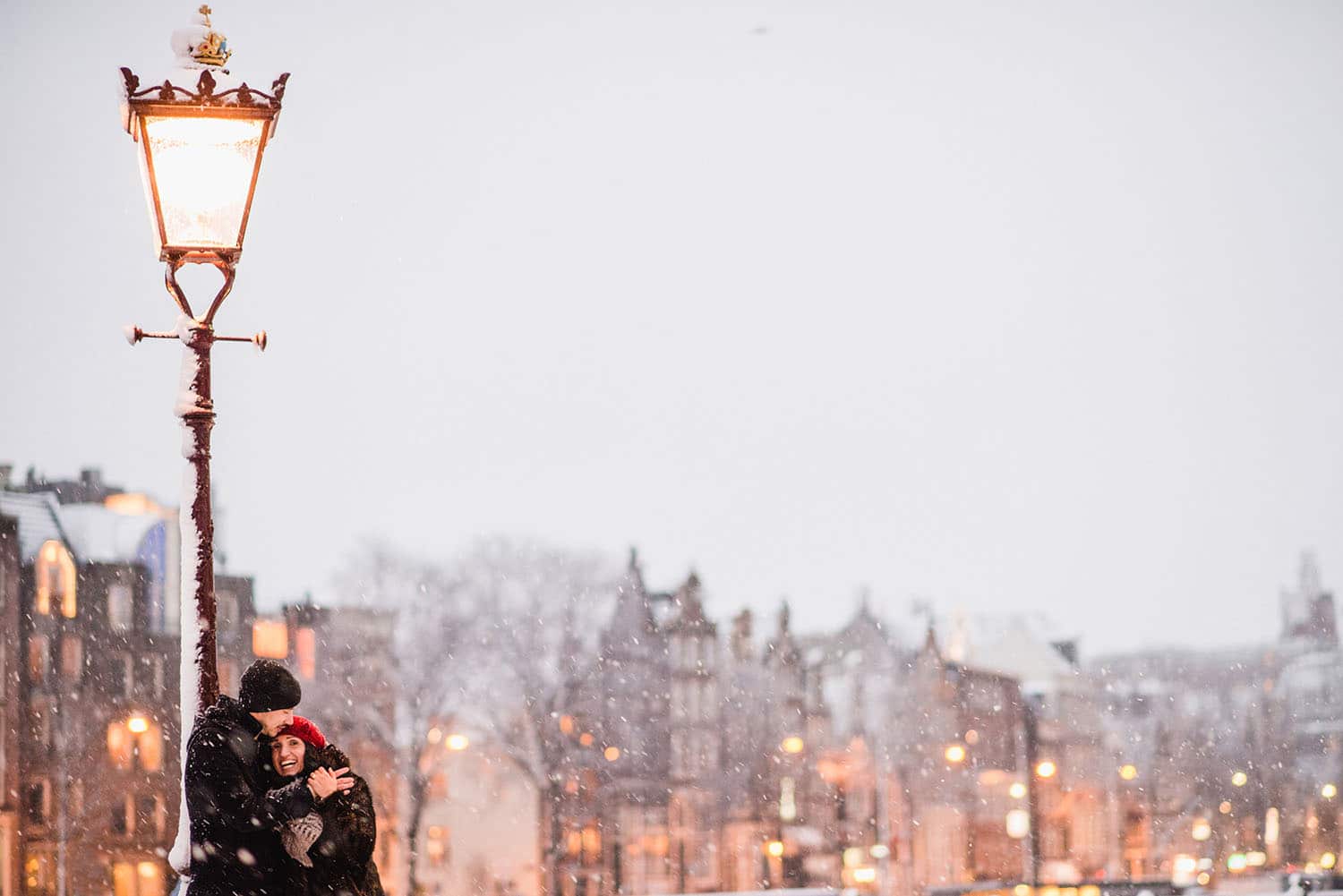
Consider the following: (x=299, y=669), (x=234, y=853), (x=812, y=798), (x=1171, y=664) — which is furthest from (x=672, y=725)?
(x=234, y=853)

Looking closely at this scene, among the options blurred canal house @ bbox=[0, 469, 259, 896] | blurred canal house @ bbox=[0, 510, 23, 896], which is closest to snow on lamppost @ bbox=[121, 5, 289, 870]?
blurred canal house @ bbox=[0, 469, 259, 896]

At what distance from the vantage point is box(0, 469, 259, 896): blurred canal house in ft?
166

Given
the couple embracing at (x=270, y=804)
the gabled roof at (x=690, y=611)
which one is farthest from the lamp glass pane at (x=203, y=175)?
the gabled roof at (x=690, y=611)

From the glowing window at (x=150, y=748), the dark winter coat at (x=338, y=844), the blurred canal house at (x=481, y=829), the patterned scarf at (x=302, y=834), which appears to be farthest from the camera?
the blurred canal house at (x=481, y=829)

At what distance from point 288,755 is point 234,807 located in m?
0.28

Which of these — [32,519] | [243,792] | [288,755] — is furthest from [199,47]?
[32,519]

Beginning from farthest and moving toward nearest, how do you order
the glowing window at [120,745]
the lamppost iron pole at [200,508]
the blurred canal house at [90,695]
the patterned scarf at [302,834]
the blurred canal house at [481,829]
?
the blurred canal house at [481,829] → the glowing window at [120,745] → the blurred canal house at [90,695] → the lamppost iron pole at [200,508] → the patterned scarf at [302,834]

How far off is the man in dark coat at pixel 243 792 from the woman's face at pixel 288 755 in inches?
1.9

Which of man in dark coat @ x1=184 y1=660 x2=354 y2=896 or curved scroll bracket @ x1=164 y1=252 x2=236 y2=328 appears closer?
man in dark coat @ x1=184 y1=660 x2=354 y2=896

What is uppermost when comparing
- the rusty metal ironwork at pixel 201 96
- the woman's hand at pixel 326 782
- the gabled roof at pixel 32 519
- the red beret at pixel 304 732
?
the gabled roof at pixel 32 519

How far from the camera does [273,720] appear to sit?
5676mm

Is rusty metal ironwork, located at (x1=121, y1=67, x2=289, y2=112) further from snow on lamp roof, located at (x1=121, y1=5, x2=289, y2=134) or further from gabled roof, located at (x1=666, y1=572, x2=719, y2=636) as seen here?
gabled roof, located at (x1=666, y1=572, x2=719, y2=636)

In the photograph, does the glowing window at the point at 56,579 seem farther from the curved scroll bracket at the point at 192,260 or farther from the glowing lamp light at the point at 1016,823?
the curved scroll bracket at the point at 192,260

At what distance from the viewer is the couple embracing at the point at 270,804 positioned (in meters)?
5.45
